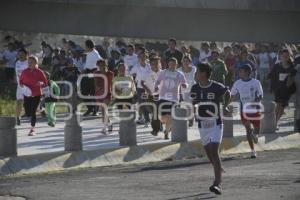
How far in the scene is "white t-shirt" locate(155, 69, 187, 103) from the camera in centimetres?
2009

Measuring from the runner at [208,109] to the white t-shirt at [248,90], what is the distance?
4053 mm

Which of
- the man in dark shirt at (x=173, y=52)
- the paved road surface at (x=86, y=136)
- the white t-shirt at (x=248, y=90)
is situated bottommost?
the paved road surface at (x=86, y=136)

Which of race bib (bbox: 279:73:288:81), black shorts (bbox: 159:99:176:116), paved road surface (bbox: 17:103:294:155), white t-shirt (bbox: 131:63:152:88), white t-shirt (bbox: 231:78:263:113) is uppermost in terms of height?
white t-shirt (bbox: 131:63:152:88)

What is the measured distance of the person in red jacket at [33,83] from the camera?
20484 millimetres

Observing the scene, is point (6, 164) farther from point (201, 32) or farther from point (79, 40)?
point (79, 40)

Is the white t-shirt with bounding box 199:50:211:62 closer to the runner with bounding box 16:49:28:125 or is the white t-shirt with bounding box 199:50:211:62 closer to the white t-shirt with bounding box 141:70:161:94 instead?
the white t-shirt with bounding box 141:70:161:94

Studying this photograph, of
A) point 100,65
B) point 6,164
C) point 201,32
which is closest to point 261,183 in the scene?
point 6,164

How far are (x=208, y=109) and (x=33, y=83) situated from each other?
721cm

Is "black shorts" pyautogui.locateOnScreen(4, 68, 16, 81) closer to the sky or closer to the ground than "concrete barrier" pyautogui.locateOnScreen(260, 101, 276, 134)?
closer to the sky

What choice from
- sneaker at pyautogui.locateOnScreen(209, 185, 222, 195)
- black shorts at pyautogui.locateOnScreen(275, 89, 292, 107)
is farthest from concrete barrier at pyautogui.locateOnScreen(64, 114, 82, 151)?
black shorts at pyautogui.locateOnScreen(275, 89, 292, 107)

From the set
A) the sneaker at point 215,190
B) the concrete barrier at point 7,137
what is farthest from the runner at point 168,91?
the sneaker at point 215,190

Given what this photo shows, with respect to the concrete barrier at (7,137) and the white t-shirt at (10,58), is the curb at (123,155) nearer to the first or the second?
the concrete barrier at (7,137)

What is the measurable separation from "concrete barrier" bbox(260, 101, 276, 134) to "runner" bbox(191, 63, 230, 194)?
7154mm

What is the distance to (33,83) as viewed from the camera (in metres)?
20.5
